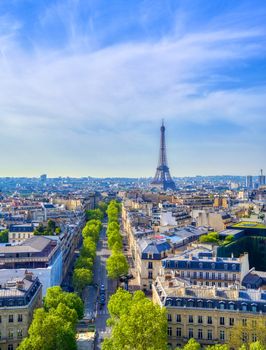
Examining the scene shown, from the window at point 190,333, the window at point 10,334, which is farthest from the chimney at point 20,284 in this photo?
the window at point 190,333

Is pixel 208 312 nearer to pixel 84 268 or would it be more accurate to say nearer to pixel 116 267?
pixel 116 267

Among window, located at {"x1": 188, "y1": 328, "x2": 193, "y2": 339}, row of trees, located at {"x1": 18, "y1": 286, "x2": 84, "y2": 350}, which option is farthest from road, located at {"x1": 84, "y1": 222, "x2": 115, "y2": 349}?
window, located at {"x1": 188, "y1": 328, "x2": 193, "y2": 339}

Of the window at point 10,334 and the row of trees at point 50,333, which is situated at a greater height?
the row of trees at point 50,333

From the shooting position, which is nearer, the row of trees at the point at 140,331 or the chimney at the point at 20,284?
the row of trees at the point at 140,331

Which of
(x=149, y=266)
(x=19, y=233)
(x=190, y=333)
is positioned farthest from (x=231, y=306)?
(x=19, y=233)

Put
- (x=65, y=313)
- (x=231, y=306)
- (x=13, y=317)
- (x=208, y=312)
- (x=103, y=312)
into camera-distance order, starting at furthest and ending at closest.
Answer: (x=103, y=312) < (x=208, y=312) < (x=13, y=317) < (x=231, y=306) < (x=65, y=313)

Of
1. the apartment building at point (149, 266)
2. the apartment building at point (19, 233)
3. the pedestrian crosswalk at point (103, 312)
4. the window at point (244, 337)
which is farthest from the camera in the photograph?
the apartment building at point (19, 233)

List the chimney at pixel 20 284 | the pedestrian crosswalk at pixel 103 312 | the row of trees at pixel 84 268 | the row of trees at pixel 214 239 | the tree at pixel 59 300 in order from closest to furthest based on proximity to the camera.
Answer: the chimney at pixel 20 284 → the tree at pixel 59 300 → the pedestrian crosswalk at pixel 103 312 → the row of trees at pixel 84 268 → the row of trees at pixel 214 239

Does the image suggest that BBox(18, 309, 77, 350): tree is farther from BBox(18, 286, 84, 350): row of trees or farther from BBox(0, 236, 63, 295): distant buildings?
BBox(0, 236, 63, 295): distant buildings

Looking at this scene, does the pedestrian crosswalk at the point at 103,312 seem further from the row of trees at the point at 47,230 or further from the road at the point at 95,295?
the row of trees at the point at 47,230
